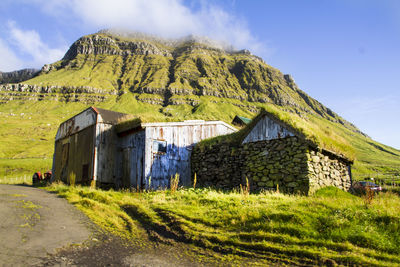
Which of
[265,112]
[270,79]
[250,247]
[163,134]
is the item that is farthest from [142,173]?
[270,79]

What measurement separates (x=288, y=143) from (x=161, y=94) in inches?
6141

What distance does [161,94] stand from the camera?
16450 cm

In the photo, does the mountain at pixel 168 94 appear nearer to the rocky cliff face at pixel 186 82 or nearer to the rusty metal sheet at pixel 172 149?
the rocky cliff face at pixel 186 82

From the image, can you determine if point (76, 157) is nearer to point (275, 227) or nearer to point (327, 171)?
point (275, 227)

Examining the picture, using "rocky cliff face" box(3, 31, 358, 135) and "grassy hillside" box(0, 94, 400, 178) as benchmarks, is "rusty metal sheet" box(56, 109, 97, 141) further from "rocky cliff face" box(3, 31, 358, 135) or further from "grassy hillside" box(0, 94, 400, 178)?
"rocky cliff face" box(3, 31, 358, 135)

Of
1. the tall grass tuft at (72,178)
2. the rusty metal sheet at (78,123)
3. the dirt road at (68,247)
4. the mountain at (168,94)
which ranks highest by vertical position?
the mountain at (168,94)

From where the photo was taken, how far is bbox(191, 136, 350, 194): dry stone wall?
490 inches

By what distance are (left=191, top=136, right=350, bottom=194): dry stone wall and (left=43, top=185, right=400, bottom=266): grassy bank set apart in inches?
108

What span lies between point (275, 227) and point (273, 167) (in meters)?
6.75

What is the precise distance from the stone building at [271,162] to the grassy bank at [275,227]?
9.35 ft

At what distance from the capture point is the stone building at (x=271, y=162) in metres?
12.5

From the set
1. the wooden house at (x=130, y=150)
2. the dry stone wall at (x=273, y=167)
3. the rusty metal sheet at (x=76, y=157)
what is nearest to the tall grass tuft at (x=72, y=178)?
the wooden house at (x=130, y=150)

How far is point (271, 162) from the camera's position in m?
13.8

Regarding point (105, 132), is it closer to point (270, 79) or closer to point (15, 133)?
point (15, 133)
